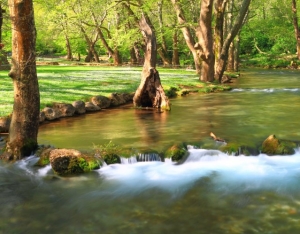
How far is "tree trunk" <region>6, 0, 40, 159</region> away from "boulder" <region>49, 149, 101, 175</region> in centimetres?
100

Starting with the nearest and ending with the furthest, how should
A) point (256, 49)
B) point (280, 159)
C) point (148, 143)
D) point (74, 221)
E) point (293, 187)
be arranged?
point (74, 221), point (293, 187), point (280, 159), point (148, 143), point (256, 49)

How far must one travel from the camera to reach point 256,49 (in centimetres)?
5981

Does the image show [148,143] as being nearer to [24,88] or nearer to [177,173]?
[177,173]

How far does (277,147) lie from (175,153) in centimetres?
249

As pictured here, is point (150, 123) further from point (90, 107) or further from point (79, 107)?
point (90, 107)

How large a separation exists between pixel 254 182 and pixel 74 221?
12.3ft

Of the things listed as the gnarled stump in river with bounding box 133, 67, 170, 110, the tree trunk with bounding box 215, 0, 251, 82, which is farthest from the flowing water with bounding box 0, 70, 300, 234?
the tree trunk with bounding box 215, 0, 251, 82

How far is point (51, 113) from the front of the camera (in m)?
14.3

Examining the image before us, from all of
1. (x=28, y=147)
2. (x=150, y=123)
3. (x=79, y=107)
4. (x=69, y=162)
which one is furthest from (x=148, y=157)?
(x=79, y=107)

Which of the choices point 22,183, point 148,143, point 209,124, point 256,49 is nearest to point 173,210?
point 22,183

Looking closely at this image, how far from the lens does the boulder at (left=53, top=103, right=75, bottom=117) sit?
14934 millimetres

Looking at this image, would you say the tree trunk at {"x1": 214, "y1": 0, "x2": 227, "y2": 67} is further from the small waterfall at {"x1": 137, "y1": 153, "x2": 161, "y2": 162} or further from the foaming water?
the small waterfall at {"x1": 137, "y1": 153, "x2": 161, "y2": 162}

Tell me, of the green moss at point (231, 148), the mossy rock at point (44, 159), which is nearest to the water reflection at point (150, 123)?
the green moss at point (231, 148)

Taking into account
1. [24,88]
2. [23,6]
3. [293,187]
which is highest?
[23,6]
